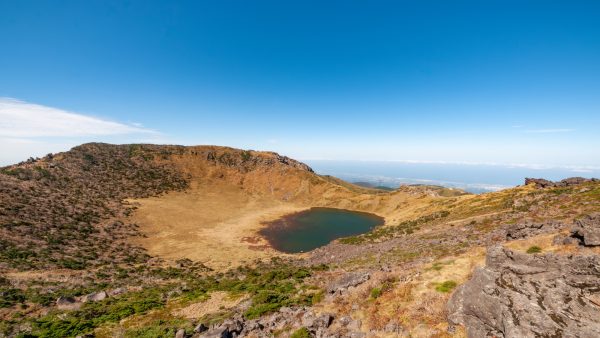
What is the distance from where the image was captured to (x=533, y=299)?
11.8 m

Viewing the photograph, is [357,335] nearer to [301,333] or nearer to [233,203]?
[301,333]

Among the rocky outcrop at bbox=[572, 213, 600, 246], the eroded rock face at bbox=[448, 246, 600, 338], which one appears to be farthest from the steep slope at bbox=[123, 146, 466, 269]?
the rocky outcrop at bbox=[572, 213, 600, 246]

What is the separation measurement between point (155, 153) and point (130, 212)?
203 ft

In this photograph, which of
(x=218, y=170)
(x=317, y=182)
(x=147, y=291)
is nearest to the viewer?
(x=147, y=291)

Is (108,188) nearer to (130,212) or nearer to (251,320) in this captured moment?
(130,212)

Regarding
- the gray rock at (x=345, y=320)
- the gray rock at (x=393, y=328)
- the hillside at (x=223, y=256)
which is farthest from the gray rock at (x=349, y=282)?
the gray rock at (x=393, y=328)

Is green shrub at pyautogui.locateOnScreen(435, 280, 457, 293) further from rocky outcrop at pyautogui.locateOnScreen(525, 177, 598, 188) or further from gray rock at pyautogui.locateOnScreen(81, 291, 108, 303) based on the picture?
rocky outcrop at pyautogui.locateOnScreen(525, 177, 598, 188)

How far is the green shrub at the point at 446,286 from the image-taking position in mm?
16630

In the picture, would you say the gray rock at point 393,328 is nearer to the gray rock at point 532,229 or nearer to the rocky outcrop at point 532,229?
the rocky outcrop at point 532,229

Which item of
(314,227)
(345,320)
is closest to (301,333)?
(345,320)

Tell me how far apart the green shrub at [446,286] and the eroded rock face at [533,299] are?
6.75ft

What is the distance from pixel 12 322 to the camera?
25359mm

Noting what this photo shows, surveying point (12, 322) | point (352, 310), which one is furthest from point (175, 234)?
point (352, 310)

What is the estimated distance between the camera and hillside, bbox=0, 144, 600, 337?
1823cm
